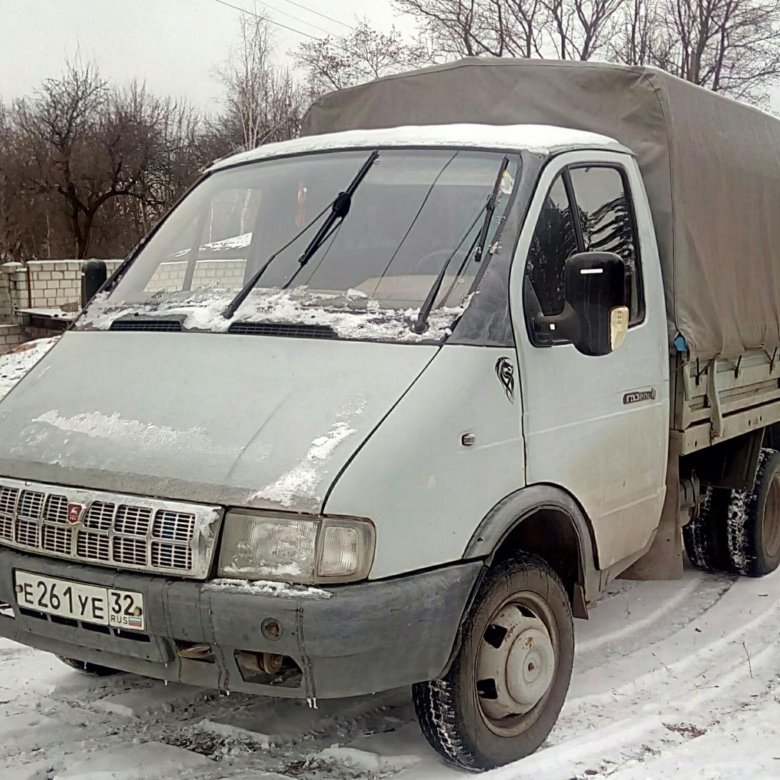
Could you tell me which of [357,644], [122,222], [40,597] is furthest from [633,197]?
[122,222]

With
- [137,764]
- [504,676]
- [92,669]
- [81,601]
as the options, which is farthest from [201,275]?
[504,676]

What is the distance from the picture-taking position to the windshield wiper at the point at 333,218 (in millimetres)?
3994

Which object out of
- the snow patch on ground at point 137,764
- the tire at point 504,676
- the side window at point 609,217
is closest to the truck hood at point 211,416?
the tire at point 504,676

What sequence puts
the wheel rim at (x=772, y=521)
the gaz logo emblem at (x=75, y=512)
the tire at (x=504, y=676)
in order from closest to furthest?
1. the gaz logo emblem at (x=75, y=512)
2. the tire at (x=504, y=676)
3. the wheel rim at (x=772, y=521)

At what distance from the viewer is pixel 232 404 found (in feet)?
10.9

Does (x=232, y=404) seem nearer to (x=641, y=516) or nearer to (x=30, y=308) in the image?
(x=641, y=516)

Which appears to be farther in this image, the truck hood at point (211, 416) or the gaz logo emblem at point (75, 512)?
the gaz logo emblem at point (75, 512)

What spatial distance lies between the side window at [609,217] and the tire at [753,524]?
7.51 ft

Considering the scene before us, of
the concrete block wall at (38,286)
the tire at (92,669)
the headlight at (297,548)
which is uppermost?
the concrete block wall at (38,286)

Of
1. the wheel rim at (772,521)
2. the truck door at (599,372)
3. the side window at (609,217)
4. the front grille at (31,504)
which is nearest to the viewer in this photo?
the front grille at (31,504)

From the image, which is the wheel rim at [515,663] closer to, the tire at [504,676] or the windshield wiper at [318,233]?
the tire at [504,676]

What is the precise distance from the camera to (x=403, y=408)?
10.4ft

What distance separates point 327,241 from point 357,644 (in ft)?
5.69

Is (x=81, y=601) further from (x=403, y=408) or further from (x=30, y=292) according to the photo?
(x=30, y=292)
